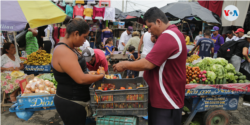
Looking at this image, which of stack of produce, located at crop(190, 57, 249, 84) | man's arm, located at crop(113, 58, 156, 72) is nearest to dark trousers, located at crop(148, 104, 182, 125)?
man's arm, located at crop(113, 58, 156, 72)

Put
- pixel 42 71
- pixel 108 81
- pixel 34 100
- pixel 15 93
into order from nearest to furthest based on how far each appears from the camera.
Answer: pixel 108 81
pixel 34 100
pixel 15 93
pixel 42 71

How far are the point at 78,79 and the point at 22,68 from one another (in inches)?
174

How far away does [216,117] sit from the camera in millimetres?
3637

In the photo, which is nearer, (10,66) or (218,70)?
(218,70)

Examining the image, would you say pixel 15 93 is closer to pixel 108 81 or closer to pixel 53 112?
pixel 53 112

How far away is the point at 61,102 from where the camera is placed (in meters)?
2.03

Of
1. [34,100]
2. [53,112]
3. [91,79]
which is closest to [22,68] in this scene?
[53,112]

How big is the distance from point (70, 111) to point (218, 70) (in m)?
3.40

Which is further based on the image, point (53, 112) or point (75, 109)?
point (53, 112)

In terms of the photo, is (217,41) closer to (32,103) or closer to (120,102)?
(120,102)

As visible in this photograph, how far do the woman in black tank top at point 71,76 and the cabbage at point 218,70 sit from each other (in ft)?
9.83

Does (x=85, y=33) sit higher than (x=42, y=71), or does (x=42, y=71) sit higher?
(x=85, y=33)

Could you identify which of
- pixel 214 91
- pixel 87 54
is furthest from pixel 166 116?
pixel 214 91

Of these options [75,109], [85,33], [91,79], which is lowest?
[75,109]
